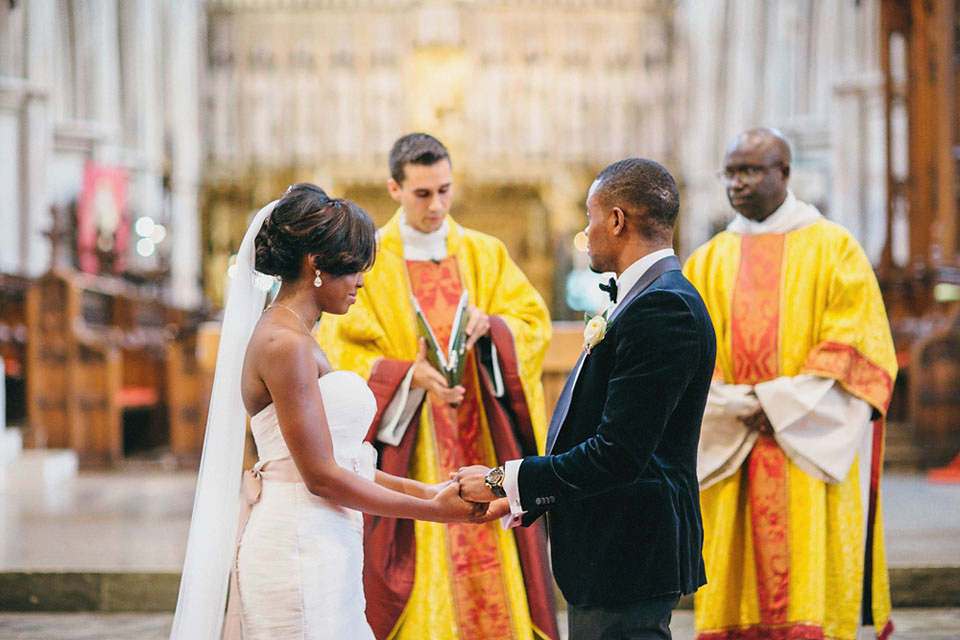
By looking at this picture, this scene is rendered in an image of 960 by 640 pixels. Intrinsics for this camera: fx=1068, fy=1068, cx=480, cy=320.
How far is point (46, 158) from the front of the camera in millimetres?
13195

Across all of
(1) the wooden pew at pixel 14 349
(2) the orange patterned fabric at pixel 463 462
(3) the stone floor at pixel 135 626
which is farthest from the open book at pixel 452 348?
(1) the wooden pew at pixel 14 349

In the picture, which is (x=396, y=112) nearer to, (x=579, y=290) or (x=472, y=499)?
(x=579, y=290)

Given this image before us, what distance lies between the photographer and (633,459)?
2.12 meters

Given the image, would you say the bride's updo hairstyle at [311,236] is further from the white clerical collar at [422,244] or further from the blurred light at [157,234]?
the blurred light at [157,234]

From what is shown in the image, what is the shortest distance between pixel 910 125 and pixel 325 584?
8.80m

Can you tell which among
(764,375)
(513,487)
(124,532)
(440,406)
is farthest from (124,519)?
(513,487)

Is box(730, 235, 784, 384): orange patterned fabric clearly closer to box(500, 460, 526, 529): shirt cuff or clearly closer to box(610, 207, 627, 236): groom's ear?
box(610, 207, 627, 236): groom's ear

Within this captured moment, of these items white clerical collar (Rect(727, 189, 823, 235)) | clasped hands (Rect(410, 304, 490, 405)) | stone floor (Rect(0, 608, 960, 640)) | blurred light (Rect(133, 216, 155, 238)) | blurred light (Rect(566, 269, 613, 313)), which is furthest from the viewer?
blurred light (Rect(566, 269, 613, 313))

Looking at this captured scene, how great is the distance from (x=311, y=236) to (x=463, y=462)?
4.19ft

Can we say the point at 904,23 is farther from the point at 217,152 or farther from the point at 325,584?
the point at 217,152

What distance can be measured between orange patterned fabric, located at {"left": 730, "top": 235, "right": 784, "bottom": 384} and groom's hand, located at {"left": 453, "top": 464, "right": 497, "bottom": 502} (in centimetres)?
141

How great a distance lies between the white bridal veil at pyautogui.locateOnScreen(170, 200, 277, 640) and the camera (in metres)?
2.44

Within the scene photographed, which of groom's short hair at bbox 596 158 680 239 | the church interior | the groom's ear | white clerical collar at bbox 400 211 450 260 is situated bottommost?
white clerical collar at bbox 400 211 450 260

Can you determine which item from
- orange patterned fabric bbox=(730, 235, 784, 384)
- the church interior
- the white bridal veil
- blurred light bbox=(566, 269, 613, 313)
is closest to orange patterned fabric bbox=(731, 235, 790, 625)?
orange patterned fabric bbox=(730, 235, 784, 384)
